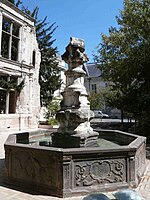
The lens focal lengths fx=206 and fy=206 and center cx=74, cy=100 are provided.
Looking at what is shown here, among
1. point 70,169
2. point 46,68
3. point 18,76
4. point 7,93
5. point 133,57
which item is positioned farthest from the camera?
point 46,68

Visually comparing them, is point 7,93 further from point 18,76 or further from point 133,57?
point 133,57

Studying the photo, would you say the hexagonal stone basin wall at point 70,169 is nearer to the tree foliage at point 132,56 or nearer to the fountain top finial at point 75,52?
the fountain top finial at point 75,52

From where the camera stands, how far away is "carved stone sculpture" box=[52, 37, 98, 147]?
530 cm

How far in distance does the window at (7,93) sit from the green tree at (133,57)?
7091 mm

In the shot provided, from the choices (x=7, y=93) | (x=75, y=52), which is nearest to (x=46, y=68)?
(x=7, y=93)

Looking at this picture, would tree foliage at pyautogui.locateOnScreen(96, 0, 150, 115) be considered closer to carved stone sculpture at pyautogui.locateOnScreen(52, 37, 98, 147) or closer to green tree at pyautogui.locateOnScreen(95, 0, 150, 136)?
green tree at pyautogui.locateOnScreen(95, 0, 150, 136)

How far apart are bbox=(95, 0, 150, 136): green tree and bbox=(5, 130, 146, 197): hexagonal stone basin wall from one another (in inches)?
362

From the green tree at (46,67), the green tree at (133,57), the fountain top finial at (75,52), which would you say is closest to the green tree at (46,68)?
the green tree at (46,67)

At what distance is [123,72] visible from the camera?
12.9 meters

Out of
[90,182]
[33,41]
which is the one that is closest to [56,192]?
[90,182]

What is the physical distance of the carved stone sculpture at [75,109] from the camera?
5.30 meters

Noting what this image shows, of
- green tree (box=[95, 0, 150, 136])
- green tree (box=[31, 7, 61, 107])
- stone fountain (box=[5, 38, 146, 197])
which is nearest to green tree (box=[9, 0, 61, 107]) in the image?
green tree (box=[31, 7, 61, 107])

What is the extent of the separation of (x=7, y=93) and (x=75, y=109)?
1035 cm

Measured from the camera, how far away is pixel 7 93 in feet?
47.9
